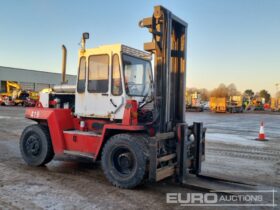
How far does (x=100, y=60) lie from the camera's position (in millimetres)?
6066

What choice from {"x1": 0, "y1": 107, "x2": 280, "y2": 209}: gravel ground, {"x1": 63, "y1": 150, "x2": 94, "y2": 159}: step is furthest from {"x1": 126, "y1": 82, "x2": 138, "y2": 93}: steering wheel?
{"x1": 0, "y1": 107, "x2": 280, "y2": 209}: gravel ground

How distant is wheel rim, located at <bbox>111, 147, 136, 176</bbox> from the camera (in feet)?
17.2

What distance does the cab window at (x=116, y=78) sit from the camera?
5.73 metres

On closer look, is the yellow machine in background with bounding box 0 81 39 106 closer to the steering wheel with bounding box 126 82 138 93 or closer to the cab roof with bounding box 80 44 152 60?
the cab roof with bounding box 80 44 152 60

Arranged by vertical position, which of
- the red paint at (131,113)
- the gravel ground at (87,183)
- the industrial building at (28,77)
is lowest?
the gravel ground at (87,183)

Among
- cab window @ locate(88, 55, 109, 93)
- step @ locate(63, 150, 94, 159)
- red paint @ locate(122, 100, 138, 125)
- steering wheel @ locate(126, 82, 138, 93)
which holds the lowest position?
step @ locate(63, 150, 94, 159)

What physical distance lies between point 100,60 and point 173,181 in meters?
2.89

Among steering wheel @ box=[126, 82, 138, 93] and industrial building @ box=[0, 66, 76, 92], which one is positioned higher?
industrial building @ box=[0, 66, 76, 92]

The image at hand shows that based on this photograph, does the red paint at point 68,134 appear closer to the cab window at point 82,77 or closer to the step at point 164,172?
the cab window at point 82,77

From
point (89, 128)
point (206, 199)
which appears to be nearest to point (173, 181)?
point (206, 199)

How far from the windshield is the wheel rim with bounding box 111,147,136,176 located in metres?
1.15

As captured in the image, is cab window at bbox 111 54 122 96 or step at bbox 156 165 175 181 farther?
cab window at bbox 111 54 122 96

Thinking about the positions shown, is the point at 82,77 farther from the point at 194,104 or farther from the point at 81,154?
the point at 194,104

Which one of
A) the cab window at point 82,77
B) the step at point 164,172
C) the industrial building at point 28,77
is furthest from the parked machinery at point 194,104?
the step at point 164,172
